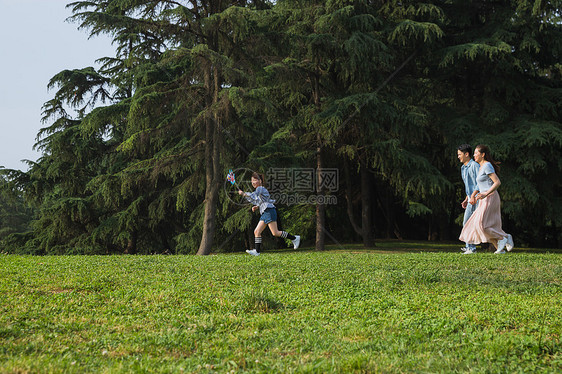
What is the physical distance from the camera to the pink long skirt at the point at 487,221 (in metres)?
11.0

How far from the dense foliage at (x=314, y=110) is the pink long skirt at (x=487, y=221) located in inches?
253

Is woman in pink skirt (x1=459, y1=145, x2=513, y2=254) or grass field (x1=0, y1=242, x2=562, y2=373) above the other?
woman in pink skirt (x1=459, y1=145, x2=513, y2=254)

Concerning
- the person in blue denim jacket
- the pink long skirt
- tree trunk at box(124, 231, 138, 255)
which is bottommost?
tree trunk at box(124, 231, 138, 255)

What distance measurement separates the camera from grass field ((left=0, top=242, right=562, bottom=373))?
143 inches

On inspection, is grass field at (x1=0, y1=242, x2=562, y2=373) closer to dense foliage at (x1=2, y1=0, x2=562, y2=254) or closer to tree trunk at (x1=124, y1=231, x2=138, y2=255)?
dense foliage at (x1=2, y1=0, x2=562, y2=254)

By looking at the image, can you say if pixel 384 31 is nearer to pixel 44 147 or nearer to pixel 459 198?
pixel 459 198

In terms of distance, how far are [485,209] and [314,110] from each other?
9.15 m

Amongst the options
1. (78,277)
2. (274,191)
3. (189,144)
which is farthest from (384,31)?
(78,277)

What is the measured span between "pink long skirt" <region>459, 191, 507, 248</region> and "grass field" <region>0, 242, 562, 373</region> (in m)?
3.08

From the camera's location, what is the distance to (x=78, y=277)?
22.9ft

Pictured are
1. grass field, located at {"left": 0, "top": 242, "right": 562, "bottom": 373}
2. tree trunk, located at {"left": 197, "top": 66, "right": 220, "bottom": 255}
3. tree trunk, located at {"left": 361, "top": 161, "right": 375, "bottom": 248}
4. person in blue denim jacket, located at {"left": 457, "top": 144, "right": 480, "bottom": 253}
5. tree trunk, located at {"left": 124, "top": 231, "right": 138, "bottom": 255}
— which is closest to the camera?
grass field, located at {"left": 0, "top": 242, "right": 562, "bottom": 373}

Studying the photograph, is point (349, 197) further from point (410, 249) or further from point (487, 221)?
point (487, 221)

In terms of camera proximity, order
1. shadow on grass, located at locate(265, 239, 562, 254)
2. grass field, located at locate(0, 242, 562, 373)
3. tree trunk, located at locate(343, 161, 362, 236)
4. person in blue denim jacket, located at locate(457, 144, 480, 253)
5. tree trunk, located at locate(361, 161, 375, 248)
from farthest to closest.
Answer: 1. tree trunk, located at locate(343, 161, 362, 236)
2. tree trunk, located at locate(361, 161, 375, 248)
3. shadow on grass, located at locate(265, 239, 562, 254)
4. person in blue denim jacket, located at locate(457, 144, 480, 253)
5. grass field, located at locate(0, 242, 562, 373)

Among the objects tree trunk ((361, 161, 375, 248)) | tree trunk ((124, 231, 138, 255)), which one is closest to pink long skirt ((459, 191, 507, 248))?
tree trunk ((361, 161, 375, 248))
